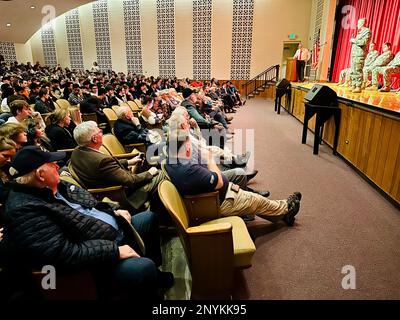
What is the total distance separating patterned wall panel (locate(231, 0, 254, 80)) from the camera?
13170mm

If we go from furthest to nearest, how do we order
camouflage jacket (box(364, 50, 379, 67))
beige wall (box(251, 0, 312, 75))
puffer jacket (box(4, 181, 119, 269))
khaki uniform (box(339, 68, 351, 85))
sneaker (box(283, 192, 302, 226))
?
beige wall (box(251, 0, 312, 75)), khaki uniform (box(339, 68, 351, 85)), camouflage jacket (box(364, 50, 379, 67)), sneaker (box(283, 192, 302, 226)), puffer jacket (box(4, 181, 119, 269))

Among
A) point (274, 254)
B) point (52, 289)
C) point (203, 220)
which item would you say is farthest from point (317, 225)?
point (52, 289)

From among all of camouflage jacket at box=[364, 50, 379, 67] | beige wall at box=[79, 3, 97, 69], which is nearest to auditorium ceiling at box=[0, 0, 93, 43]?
beige wall at box=[79, 3, 97, 69]

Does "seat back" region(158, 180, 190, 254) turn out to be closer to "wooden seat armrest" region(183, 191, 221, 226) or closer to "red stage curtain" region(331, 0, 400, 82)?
"wooden seat armrest" region(183, 191, 221, 226)

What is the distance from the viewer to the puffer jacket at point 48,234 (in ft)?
3.70

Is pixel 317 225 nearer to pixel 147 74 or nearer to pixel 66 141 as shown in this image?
pixel 66 141

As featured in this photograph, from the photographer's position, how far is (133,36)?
14570 mm

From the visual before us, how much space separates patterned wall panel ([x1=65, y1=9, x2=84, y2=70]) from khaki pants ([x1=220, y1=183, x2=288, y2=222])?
1659cm

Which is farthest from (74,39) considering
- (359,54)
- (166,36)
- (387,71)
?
(387,71)

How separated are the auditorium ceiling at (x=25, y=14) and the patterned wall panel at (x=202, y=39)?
5.34 m

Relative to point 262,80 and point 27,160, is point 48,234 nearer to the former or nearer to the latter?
point 27,160

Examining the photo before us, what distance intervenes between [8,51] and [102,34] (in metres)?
6.28

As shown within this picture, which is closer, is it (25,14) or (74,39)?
(25,14)

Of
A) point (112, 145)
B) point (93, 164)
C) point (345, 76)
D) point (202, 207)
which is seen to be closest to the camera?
point (202, 207)
